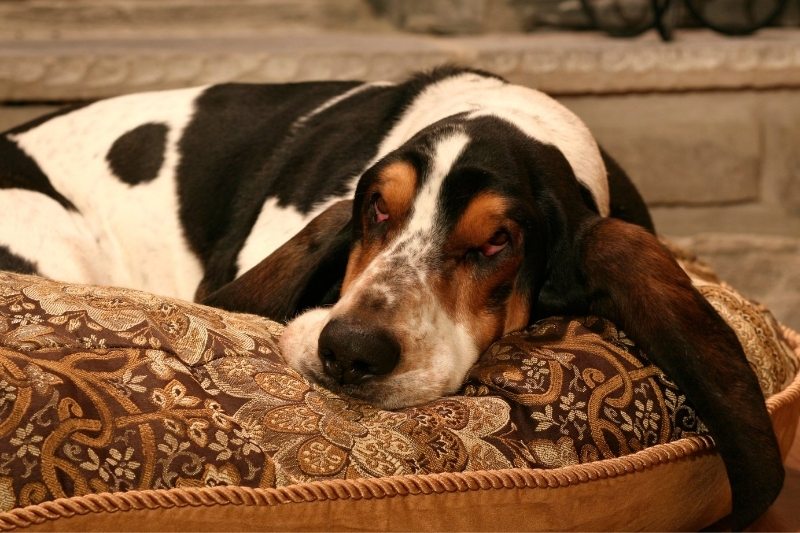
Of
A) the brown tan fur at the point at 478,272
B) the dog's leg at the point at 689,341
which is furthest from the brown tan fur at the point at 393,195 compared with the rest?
the dog's leg at the point at 689,341

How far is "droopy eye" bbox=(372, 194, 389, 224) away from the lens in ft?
7.50

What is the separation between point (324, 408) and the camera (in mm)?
1983

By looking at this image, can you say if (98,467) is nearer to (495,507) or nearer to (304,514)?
(304,514)

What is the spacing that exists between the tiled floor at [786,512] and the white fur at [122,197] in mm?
1587

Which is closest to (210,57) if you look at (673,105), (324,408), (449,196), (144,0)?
(144,0)

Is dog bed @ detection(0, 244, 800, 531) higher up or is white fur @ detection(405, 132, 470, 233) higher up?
white fur @ detection(405, 132, 470, 233)

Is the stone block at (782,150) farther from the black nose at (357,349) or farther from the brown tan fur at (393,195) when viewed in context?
the black nose at (357,349)

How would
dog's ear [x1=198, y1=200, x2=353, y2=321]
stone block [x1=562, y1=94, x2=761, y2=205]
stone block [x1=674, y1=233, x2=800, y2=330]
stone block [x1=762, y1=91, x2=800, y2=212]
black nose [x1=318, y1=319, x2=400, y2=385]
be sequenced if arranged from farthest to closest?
stone block [x1=674, y1=233, x2=800, y2=330]
stone block [x1=762, y1=91, x2=800, y2=212]
stone block [x1=562, y1=94, x2=761, y2=205]
dog's ear [x1=198, y1=200, x2=353, y2=321]
black nose [x1=318, y1=319, x2=400, y2=385]

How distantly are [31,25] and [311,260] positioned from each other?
2.60 metres

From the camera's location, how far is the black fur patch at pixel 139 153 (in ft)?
10.5

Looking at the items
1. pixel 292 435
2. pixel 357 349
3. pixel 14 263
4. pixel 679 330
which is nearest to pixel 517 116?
pixel 679 330

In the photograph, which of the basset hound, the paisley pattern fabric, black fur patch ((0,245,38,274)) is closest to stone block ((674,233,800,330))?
the basset hound

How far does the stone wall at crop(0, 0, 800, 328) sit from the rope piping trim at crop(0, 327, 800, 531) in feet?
7.36

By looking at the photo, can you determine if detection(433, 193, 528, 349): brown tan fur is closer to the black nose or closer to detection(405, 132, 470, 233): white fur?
detection(405, 132, 470, 233): white fur
